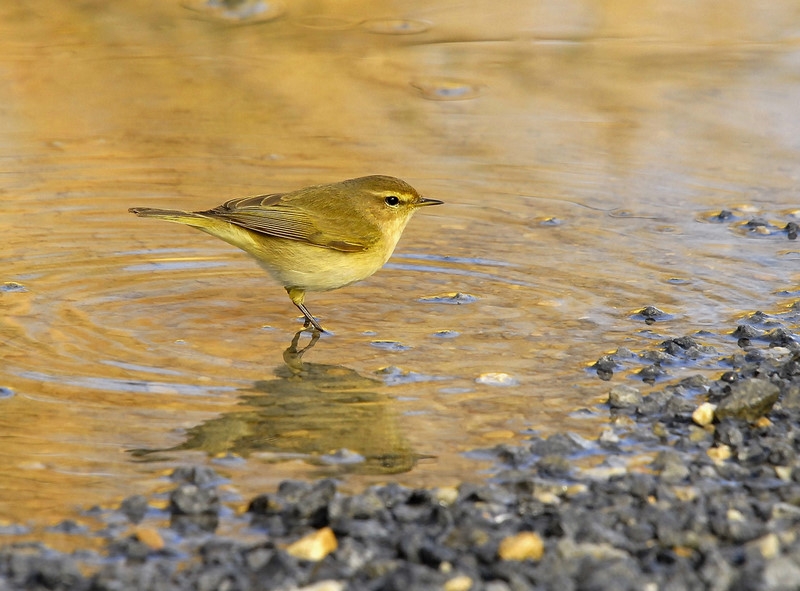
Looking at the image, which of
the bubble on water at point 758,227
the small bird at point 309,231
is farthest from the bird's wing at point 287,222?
the bubble on water at point 758,227

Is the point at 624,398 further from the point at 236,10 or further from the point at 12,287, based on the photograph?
the point at 236,10

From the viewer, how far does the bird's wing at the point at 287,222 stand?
8156mm

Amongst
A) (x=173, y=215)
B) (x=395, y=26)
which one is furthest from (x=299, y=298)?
(x=395, y=26)

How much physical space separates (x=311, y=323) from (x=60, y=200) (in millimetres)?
3495

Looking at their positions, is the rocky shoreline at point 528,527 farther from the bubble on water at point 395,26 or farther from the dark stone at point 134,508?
the bubble on water at point 395,26

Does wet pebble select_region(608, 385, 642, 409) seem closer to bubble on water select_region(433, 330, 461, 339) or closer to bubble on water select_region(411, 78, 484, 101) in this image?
bubble on water select_region(433, 330, 461, 339)

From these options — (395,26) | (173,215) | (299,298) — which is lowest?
(299,298)

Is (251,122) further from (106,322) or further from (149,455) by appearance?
(149,455)

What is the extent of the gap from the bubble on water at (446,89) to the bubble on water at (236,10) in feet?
11.4

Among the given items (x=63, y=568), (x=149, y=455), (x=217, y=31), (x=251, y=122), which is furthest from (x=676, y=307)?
(x=217, y=31)

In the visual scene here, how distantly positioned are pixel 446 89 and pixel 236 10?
4.23 meters

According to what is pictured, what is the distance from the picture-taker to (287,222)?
8.34 metres

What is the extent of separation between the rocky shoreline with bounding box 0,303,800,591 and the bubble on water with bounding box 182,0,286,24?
11.8m

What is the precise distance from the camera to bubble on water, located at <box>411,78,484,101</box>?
1393 cm
